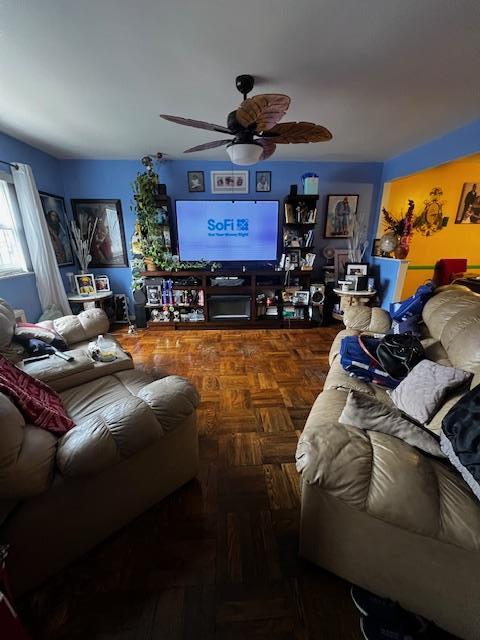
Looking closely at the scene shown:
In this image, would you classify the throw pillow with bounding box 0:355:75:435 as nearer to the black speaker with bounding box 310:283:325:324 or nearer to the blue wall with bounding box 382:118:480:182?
the black speaker with bounding box 310:283:325:324

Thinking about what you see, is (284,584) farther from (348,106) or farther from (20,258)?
(20,258)

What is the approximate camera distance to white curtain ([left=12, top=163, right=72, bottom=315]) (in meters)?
2.54

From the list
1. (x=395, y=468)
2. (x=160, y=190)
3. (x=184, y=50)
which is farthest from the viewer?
(x=160, y=190)

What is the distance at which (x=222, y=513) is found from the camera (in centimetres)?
121

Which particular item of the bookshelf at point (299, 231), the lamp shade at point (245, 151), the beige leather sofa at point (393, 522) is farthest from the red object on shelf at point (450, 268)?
the beige leather sofa at point (393, 522)

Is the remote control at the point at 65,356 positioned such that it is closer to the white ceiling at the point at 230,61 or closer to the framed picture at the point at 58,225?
the white ceiling at the point at 230,61

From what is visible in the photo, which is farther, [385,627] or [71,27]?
[71,27]

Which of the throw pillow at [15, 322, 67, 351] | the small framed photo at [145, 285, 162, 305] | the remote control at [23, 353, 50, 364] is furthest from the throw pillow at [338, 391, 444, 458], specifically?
the small framed photo at [145, 285, 162, 305]

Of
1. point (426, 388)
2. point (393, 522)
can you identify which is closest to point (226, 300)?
point (426, 388)

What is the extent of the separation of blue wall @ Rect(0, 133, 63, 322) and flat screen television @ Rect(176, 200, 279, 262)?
1523 millimetres

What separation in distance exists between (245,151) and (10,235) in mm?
2583

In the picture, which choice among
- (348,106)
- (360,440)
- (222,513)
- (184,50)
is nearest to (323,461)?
(360,440)

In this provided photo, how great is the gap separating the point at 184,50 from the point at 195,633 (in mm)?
2508

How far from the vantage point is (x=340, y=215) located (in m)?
3.58
